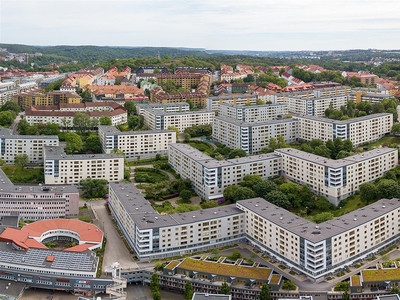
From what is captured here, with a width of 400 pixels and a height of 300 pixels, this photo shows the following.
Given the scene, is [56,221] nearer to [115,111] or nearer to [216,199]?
[216,199]

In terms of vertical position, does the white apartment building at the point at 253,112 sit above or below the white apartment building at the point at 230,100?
below

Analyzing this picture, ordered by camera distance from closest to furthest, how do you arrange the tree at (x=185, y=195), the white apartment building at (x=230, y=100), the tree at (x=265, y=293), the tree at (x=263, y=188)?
the tree at (x=265, y=293) → the tree at (x=263, y=188) → the tree at (x=185, y=195) → the white apartment building at (x=230, y=100)

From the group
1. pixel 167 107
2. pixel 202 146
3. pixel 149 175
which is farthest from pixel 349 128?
pixel 167 107

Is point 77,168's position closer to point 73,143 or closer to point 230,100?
point 73,143

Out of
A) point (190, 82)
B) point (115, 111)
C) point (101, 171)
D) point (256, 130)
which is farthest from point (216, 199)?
point (190, 82)

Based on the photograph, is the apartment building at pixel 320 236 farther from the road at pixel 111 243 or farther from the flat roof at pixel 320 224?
the road at pixel 111 243

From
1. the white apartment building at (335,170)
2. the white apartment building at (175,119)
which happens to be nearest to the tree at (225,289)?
the white apartment building at (335,170)
